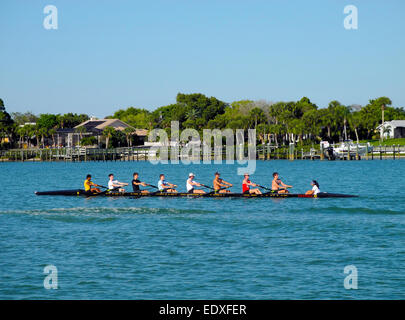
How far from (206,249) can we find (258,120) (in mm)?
Result: 123396

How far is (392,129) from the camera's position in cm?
13575

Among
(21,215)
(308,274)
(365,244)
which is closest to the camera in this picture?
(308,274)

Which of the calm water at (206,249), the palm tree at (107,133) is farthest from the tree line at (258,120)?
the calm water at (206,249)

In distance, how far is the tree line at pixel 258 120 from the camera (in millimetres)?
133750

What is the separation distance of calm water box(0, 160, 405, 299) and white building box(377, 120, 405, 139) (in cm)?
10068

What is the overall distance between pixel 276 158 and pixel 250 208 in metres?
103

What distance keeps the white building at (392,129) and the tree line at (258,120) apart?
406cm

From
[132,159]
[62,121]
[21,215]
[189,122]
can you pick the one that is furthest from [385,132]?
[21,215]

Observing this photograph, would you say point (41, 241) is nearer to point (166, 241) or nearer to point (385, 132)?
point (166, 241)

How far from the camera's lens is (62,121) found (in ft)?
588

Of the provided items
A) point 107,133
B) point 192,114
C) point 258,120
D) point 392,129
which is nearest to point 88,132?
point 107,133

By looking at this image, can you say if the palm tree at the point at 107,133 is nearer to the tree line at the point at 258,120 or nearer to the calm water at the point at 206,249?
the tree line at the point at 258,120

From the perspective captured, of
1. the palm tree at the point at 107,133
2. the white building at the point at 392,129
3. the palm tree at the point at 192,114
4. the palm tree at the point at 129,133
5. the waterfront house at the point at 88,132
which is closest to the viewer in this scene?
the white building at the point at 392,129

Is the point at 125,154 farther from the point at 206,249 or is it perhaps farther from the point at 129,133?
the point at 206,249
